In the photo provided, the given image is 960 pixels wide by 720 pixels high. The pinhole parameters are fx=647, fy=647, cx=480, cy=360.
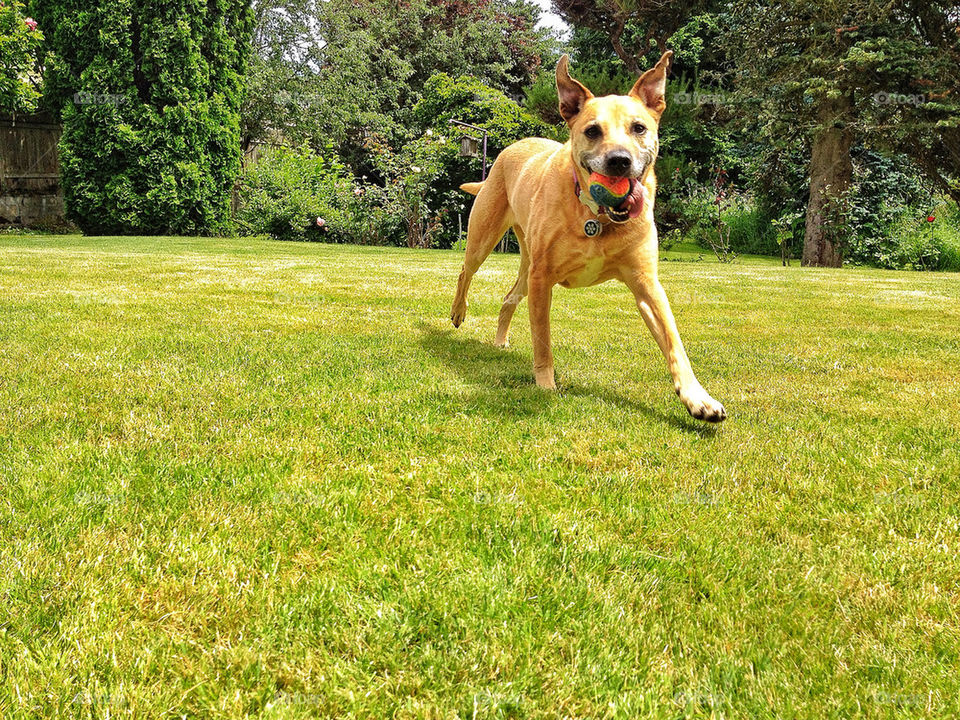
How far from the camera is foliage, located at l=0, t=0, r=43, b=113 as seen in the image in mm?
14922

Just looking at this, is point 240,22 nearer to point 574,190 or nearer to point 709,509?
point 574,190

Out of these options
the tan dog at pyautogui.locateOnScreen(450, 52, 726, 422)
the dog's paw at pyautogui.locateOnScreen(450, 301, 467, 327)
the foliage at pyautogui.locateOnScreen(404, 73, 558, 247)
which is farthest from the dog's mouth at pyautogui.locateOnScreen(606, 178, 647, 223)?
the foliage at pyautogui.locateOnScreen(404, 73, 558, 247)

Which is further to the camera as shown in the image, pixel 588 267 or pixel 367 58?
pixel 367 58

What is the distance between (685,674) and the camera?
129cm

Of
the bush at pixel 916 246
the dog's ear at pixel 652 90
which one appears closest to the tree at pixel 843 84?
the bush at pixel 916 246

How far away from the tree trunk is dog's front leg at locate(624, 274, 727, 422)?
12.8m

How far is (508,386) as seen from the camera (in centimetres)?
347

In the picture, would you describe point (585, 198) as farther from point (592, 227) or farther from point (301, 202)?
point (301, 202)

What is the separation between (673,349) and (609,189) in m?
0.80

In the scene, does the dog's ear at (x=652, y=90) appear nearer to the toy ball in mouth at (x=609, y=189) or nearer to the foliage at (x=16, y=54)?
the toy ball in mouth at (x=609, y=189)

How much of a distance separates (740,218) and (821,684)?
2008 centimetres

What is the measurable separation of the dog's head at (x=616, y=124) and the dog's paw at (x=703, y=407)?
3.28 ft

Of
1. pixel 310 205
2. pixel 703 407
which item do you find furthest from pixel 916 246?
pixel 310 205

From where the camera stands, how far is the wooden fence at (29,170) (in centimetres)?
1722
